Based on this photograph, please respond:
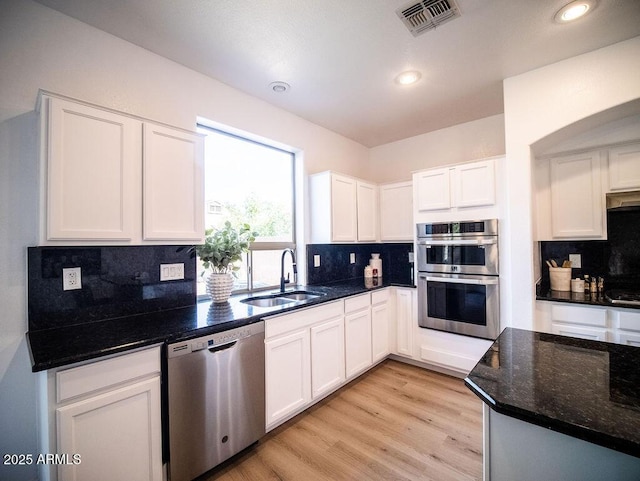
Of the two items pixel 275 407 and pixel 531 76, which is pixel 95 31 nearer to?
pixel 275 407

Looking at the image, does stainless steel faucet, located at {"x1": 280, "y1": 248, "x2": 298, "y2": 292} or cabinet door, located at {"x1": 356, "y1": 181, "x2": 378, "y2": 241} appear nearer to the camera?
stainless steel faucet, located at {"x1": 280, "y1": 248, "x2": 298, "y2": 292}

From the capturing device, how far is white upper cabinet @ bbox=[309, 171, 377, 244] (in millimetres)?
3105

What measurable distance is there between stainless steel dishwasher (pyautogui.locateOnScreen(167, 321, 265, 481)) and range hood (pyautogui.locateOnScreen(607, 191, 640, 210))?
10.3 ft

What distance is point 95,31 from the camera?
1819mm

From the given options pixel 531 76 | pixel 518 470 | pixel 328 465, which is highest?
pixel 531 76

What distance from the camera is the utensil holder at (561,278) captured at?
263 centimetres

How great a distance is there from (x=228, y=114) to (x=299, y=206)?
1178 mm

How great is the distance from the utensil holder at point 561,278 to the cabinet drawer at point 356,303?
1.77m

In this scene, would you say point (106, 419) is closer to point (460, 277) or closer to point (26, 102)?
point (26, 102)

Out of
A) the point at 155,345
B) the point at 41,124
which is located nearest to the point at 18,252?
the point at 41,124

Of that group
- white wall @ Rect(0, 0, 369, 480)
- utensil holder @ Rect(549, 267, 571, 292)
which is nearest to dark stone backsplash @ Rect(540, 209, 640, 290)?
utensil holder @ Rect(549, 267, 571, 292)

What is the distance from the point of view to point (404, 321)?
325 centimetres

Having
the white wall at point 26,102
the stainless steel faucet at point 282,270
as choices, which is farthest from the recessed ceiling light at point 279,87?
the stainless steel faucet at point 282,270

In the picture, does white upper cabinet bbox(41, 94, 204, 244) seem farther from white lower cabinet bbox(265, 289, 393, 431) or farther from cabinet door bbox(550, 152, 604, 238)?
cabinet door bbox(550, 152, 604, 238)
